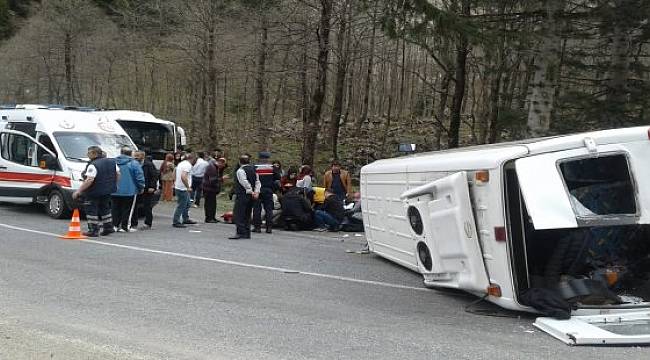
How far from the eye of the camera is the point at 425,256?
8.09m

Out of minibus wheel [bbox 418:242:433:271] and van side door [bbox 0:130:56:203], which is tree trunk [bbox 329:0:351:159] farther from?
minibus wheel [bbox 418:242:433:271]

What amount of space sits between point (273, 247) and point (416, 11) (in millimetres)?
6131

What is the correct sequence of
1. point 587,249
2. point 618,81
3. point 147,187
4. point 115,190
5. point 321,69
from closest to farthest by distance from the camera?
1. point 587,249
2. point 115,190
3. point 147,187
4. point 618,81
5. point 321,69

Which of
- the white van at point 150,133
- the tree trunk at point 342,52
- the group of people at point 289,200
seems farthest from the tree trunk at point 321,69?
the white van at point 150,133

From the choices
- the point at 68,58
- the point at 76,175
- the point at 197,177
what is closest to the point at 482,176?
the point at 76,175

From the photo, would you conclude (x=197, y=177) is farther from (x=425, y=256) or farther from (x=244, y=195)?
(x=425, y=256)

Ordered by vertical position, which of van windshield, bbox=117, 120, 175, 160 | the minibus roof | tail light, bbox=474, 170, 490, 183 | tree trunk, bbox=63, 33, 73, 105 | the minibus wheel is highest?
tree trunk, bbox=63, 33, 73, 105

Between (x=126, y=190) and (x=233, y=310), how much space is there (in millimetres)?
6763

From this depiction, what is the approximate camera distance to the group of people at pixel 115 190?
12164mm

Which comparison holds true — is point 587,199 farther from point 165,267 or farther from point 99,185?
point 99,185

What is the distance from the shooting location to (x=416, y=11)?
47.2ft

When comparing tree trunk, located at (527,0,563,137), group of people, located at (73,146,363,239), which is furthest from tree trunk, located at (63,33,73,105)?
tree trunk, located at (527,0,563,137)

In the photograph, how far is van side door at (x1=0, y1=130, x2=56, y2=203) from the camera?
15.3 m

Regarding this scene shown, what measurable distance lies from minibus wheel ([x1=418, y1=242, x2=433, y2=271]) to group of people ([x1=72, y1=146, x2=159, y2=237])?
6614 millimetres
